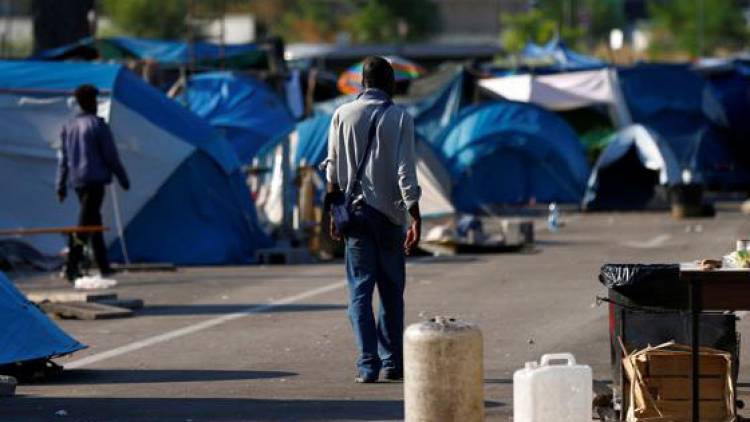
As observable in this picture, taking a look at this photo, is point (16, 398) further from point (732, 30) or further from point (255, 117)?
point (732, 30)

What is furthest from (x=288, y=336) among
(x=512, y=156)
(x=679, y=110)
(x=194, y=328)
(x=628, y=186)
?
(x=679, y=110)

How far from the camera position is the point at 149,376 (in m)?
11.6

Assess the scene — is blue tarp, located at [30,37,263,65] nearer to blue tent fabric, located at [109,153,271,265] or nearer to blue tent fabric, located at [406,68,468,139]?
blue tent fabric, located at [406,68,468,139]

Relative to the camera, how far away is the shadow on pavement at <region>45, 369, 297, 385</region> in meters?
11.4

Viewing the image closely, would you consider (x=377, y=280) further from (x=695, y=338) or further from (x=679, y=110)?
(x=679, y=110)

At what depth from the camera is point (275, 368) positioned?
11.9 metres

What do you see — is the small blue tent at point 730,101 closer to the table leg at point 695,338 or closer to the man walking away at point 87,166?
the man walking away at point 87,166

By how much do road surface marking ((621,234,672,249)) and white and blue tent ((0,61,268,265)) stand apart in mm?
4934

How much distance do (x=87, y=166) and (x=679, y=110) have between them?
2385 centimetres

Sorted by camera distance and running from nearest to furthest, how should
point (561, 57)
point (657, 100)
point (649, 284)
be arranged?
point (649, 284)
point (657, 100)
point (561, 57)

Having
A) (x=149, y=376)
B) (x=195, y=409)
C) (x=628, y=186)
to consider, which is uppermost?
(x=195, y=409)

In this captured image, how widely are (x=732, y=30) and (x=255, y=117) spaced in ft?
287

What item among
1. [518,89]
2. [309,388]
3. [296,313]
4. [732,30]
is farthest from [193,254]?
[732,30]

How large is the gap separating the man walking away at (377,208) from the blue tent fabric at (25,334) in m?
1.77
